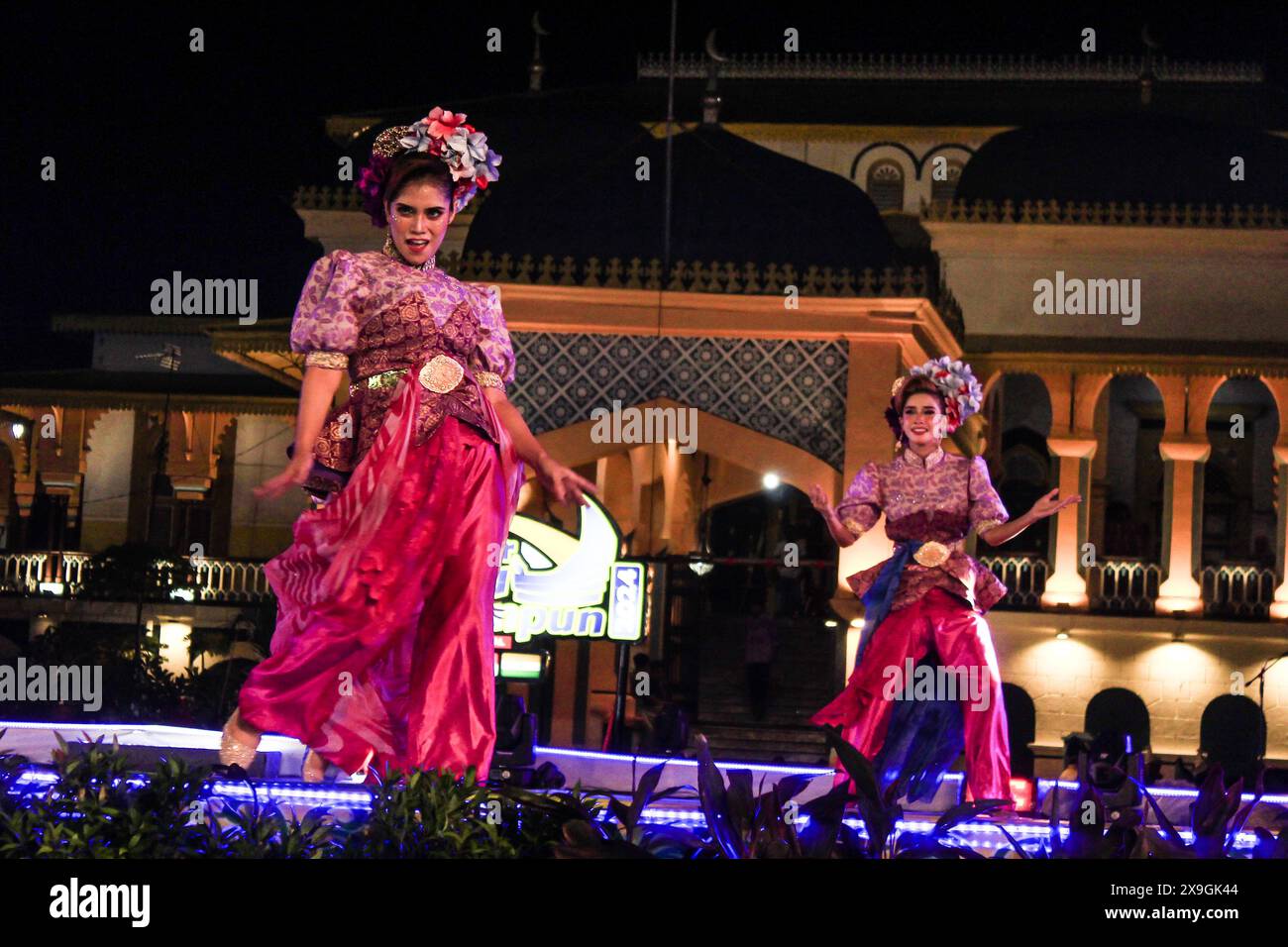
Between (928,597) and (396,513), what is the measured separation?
8.19 feet

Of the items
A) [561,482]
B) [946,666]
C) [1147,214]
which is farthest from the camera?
[1147,214]

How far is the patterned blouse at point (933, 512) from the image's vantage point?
22.2 ft

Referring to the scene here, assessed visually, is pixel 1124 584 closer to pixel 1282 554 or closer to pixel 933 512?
pixel 1282 554

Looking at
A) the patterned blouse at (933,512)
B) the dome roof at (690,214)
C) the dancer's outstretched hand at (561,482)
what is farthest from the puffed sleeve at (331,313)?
the dome roof at (690,214)

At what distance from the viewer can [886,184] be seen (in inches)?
912

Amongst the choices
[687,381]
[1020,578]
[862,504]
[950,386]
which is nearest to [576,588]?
A: [687,381]

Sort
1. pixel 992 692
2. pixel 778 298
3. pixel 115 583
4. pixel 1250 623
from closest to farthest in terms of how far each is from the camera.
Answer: pixel 992 692 → pixel 778 298 → pixel 1250 623 → pixel 115 583

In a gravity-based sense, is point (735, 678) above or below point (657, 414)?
below

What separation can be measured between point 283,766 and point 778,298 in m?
9.17

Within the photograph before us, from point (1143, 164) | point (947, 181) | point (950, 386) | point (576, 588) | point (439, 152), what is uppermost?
point (947, 181)

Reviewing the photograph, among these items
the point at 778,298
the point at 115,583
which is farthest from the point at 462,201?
the point at 115,583

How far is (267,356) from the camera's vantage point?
1877cm
